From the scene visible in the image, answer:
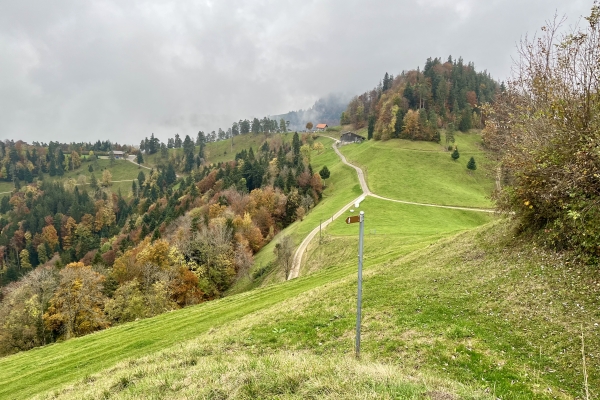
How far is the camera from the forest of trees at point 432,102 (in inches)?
4835

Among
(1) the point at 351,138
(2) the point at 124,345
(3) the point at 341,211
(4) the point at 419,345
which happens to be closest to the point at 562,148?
(4) the point at 419,345

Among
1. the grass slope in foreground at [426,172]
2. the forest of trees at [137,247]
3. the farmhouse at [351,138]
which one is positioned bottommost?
the forest of trees at [137,247]

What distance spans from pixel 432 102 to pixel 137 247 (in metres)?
131

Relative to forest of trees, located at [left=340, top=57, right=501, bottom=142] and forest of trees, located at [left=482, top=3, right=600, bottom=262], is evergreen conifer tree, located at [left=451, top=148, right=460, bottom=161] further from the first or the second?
forest of trees, located at [left=482, top=3, right=600, bottom=262]

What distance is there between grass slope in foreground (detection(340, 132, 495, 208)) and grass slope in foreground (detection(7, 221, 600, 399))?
60.8 meters

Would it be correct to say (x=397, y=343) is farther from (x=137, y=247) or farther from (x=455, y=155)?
(x=455, y=155)

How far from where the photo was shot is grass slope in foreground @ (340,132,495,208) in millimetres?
80062

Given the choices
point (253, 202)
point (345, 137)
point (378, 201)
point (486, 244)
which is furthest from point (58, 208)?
point (486, 244)

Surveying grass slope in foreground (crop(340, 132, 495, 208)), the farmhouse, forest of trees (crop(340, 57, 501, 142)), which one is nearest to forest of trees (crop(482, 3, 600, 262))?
grass slope in foreground (crop(340, 132, 495, 208))

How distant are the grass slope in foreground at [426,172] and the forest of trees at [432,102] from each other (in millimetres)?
5893

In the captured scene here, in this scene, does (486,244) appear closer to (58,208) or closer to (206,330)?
(206,330)

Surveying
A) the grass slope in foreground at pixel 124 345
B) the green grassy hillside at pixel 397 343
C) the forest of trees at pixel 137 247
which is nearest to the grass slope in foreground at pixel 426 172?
the forest of trees at pixel 137 247

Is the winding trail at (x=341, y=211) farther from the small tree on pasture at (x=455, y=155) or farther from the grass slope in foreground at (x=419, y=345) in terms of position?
the small tree on pasture at (x=455, y=155)

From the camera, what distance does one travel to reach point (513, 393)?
8.75m
